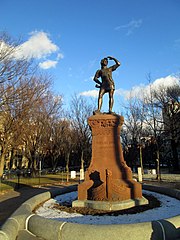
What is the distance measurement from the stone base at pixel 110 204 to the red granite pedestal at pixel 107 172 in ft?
0.11

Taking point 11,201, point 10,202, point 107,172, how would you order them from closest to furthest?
point 107,172 < point 10,202 < point 11,201

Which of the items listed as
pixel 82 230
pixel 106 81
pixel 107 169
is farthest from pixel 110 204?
pixel 106 81

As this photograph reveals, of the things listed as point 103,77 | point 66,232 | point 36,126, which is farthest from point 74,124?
point 66,232

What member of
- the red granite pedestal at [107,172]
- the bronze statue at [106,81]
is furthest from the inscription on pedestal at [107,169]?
the bronze statue at [106,81]

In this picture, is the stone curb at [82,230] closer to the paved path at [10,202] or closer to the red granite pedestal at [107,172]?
the red granite pedestal at [107,172]

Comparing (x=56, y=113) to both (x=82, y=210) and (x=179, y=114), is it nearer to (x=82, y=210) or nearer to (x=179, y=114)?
(x=179, y=114)

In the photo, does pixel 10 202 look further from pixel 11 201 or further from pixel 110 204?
→ pixel 110 204

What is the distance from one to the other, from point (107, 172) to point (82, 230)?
314 cm

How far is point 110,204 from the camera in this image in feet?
24.1

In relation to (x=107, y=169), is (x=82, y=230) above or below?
below

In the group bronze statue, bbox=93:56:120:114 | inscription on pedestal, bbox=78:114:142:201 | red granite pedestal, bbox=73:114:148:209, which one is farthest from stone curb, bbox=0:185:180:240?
bronze statue, bbox=93:56:120:114

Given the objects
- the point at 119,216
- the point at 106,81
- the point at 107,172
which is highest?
the point at 106,81

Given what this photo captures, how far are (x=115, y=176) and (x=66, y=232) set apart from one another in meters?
3.91

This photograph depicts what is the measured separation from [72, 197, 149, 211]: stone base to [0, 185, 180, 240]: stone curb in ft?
7.67
